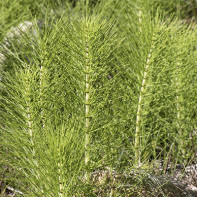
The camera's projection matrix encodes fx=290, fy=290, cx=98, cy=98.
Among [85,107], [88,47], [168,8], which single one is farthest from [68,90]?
[168,8]

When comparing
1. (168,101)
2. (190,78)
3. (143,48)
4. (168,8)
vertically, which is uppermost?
(168,8)

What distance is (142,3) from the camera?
2363 millimetres

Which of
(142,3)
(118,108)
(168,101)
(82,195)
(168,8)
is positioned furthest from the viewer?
(168,8)

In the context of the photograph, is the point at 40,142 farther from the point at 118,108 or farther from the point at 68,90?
the point at 118,108

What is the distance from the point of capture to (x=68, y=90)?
1.43 meters

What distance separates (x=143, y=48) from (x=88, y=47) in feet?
1.07

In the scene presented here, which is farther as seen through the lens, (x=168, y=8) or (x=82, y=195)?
(x=168, y=8)

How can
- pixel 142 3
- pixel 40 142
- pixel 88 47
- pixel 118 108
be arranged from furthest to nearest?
pixel 142 3 < pixel 118 108 < pixel 88 47 < pixel 40 142

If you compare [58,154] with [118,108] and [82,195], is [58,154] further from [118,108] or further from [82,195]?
[118,108]

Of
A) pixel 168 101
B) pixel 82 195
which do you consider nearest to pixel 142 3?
pixel 168 101

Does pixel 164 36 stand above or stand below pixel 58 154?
above

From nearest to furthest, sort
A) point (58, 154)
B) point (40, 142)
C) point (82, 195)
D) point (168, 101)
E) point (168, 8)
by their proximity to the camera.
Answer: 1. point (58, 154)
2. point (40, 142)
3. point (82, 195)
4. point (168, 101)
5. point (168, 8)

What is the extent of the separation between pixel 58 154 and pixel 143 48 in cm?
72

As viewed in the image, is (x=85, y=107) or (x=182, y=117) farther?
(x=182, y=117)
